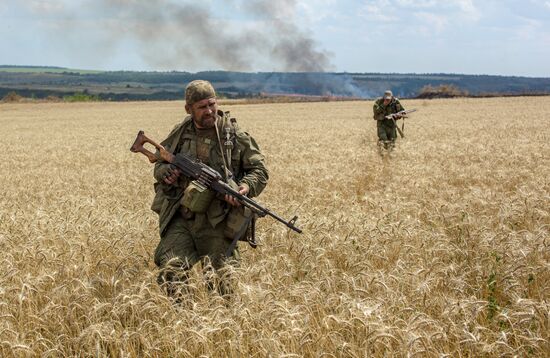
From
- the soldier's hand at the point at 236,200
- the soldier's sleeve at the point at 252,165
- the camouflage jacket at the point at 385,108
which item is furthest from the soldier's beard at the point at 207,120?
the camouflage jacket at the point at 385,108

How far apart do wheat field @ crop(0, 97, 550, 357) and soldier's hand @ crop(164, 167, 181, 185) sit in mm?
810

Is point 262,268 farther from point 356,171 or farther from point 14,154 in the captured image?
point 14,154

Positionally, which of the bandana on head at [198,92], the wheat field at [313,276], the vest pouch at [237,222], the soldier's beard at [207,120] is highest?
the bandana on head at [198,92]

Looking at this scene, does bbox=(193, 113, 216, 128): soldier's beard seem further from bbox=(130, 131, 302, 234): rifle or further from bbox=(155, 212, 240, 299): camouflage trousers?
bbox=(155, 212, 240, 299): camouflage trousers

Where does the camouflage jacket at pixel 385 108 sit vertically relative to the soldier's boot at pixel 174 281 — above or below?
above

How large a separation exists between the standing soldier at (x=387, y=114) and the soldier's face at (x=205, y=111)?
12038mm

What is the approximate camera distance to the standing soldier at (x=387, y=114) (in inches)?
677

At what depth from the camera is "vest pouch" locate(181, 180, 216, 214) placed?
5.12 m

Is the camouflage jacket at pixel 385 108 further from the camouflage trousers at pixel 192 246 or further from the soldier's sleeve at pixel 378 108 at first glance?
the camouflage trousers at pixel 192 246

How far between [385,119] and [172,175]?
12984 millimetres

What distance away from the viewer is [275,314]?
381 centimetres

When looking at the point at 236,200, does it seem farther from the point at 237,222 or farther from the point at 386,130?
the point at 386,130

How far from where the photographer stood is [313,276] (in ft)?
17.7

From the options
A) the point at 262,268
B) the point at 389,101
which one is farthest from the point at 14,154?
the point at 262,268
